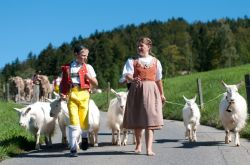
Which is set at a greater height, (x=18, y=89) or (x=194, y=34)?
(x=194, y=34)

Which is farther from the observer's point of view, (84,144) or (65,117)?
(65,117)

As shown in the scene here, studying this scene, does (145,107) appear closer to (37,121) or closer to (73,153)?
(73,153)

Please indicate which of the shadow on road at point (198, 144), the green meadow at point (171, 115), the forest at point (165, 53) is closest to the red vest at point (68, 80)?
the green meadow at point (171, 115)

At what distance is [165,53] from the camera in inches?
6373

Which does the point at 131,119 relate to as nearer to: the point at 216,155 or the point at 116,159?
the point at 116,159

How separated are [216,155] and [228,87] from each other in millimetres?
2505

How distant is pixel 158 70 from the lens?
11289 mm

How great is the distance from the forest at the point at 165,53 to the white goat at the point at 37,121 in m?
85.9

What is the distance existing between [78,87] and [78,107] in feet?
1.35

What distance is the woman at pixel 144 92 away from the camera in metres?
11.0

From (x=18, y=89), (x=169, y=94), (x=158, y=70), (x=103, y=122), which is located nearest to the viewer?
(x=158, y=70)

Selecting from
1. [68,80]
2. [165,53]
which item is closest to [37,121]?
[68,80]

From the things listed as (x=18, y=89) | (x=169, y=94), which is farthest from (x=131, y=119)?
(x=18, y=89)

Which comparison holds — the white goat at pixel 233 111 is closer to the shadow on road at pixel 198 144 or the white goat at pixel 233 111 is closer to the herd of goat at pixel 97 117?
Answer: the herd of goat at pixel 97 117
